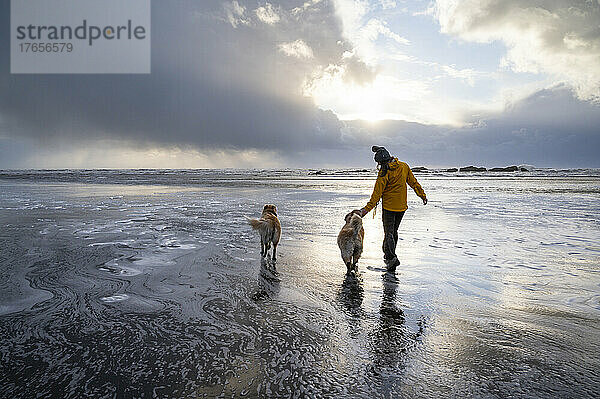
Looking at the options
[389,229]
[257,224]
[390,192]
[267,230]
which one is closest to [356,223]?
[389,229]

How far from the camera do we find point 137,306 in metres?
4.36

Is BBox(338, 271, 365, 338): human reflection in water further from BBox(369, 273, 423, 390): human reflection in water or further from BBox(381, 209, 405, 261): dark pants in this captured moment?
BBox(381, 209, 405, 261): dark pants

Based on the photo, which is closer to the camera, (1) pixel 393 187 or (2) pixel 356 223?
(2) pixel 356 223

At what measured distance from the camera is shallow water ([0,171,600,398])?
2.78 metres

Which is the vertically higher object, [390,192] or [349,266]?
[390,192]

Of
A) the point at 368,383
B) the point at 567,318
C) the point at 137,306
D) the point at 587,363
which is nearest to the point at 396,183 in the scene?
the point at 567,318

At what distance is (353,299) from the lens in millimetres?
4680

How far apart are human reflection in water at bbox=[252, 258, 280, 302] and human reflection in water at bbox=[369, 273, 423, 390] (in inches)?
64.7

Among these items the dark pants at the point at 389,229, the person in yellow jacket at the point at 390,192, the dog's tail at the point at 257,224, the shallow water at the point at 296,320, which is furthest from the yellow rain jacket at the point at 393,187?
the dog's tail at the point at 257,224

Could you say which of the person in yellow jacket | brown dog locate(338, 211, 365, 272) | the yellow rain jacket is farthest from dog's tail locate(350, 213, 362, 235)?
the yellow rain jacket

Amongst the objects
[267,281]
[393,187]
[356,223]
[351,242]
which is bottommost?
[267,281]

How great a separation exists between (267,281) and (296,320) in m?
1.59

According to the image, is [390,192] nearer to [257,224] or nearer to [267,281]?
[257,224]

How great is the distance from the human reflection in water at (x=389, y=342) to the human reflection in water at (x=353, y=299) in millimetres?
225
